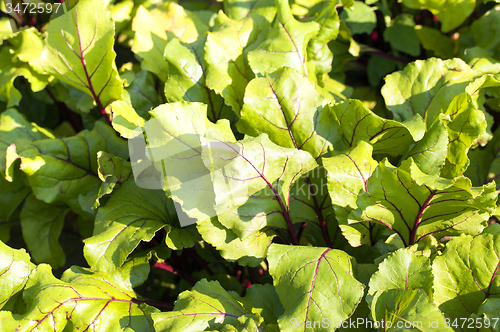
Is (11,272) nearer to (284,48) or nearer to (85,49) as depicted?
(85,49)

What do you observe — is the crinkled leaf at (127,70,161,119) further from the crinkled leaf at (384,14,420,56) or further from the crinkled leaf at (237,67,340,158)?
the crinkled leaf at (384,14,420,56)

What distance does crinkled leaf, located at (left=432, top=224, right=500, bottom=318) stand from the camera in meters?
0.84

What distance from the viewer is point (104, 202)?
1.13 m

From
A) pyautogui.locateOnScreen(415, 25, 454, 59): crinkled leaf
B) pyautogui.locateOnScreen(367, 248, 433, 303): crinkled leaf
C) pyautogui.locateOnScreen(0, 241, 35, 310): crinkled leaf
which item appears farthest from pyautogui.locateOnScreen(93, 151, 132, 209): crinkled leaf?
pyautogui.locateOnScreen(415, 25, 454, 59): crinkled leaf


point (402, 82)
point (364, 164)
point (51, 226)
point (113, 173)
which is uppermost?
point (402, 82)

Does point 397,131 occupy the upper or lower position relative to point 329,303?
upper

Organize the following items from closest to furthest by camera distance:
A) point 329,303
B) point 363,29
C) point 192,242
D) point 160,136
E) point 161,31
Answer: point 329,303
point 160,136
point 192,242
point 161,31
point 363,29

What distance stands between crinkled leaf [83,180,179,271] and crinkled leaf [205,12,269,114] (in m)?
0.37

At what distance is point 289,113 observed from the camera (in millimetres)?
987

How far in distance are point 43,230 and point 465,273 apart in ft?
4.27

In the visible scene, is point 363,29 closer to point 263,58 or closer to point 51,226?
point 263,58

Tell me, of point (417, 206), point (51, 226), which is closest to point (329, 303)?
point (417, 206)

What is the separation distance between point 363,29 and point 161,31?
0.79m

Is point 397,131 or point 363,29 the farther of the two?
point 363,29
